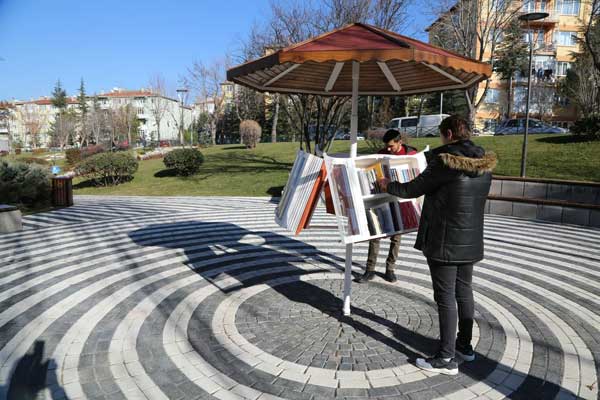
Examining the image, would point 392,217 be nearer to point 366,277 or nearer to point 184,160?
point 366,277

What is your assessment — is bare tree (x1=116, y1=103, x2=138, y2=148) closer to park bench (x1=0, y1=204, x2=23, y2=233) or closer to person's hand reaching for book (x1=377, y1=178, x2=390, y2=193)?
park bench (x1=0, y1=204, x2=23, y2=233)

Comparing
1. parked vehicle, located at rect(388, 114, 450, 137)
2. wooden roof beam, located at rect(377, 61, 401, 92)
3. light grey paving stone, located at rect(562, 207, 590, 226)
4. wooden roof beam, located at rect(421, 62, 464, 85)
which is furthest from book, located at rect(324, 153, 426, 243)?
parked vehicle, located at rect(388, 114, 450, 137)

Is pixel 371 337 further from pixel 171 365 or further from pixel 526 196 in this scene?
pixel 526 196

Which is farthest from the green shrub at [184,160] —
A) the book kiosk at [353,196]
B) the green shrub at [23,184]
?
the book kiosk at [353,196]

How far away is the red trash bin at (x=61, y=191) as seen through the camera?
1271 cm

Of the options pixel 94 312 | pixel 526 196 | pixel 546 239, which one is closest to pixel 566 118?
pixel 526 196

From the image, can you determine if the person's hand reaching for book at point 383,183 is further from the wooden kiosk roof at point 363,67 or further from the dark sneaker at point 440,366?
the dark sneaker at point 440,366

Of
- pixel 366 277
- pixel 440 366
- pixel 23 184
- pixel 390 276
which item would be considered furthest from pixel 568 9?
pixel 440 366

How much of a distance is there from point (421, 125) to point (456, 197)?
28.0 metres

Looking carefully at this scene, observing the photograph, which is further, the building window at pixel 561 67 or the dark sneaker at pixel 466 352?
the building window at pixel 561 67

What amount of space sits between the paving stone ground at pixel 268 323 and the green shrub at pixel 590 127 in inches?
429

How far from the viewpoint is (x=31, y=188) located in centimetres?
1233

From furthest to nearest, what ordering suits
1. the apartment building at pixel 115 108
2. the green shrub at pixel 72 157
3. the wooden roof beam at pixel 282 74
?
1. the apartment building at pixel 115 108
2. the green shrub at pixel 72 157
3. the wooden roof beam at pixel 282 74

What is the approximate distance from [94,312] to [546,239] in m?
8.09
